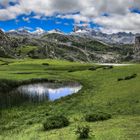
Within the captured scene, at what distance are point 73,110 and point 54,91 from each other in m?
28.9

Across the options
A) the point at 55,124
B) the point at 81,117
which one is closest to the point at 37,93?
the point at 81,117

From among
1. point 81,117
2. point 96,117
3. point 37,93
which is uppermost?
point 96,117

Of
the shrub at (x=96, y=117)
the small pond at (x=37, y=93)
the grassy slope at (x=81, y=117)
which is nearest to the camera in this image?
the grassy slope at (x=81, y=117)

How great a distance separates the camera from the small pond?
59.2 metres

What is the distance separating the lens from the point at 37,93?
6744cm

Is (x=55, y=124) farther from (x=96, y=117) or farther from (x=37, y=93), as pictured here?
(x=37, y=93)

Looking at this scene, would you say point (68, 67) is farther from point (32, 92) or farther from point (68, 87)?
point (32, 92)

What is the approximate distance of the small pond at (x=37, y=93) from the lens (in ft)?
194

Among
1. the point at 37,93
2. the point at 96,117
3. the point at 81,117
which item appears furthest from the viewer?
the point at 37,93

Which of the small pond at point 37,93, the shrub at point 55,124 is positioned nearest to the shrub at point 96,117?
the shrub at point 55,124

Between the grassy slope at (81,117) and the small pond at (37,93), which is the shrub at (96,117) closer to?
the grassy slope at (81,117)

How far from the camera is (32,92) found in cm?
6875

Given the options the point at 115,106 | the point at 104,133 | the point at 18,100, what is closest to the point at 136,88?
the point at 115,106

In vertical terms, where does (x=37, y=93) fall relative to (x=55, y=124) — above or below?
below
